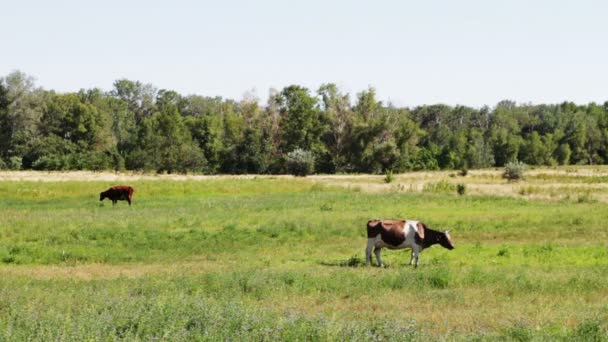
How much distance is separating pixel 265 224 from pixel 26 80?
88.8 m

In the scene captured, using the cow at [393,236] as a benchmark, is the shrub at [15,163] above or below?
above

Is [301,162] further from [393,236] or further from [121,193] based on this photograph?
[393,236]

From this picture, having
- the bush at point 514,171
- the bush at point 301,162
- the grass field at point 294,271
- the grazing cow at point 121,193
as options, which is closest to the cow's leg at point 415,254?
the grass field at point 294,271

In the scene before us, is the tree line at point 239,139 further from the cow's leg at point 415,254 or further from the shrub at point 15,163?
the cow's leg at point 415,254

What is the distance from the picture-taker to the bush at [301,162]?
293 feet

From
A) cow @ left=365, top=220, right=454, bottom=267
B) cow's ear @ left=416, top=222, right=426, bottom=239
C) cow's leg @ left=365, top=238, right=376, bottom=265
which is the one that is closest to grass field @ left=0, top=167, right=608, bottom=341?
cow's leg @ left=365, top=238, right=376, bottom=265

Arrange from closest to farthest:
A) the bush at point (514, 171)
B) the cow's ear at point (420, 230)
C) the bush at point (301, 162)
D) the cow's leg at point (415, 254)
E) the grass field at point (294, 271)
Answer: the grass field at point (294, 271), the cow's leg at point (415, 254), the cow's ear at point (420, 230), the bush at point (514, 171), the bush at point (301, 162)

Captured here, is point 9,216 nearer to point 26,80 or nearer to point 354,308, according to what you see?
point 354,308

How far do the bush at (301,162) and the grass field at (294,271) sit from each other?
43102mm

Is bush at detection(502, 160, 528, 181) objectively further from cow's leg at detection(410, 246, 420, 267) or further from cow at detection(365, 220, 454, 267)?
cow's leg at detection(410, 246, 420, 267)

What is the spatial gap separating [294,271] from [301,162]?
70.3m

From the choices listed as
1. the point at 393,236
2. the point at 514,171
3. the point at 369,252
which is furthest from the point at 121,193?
the point at 514,171

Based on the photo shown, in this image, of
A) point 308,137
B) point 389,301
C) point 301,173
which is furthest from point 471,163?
point 389,301

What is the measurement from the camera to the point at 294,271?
19016mm
